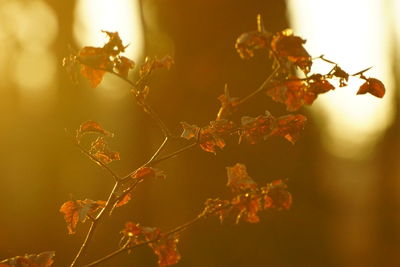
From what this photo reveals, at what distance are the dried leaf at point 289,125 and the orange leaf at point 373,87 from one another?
0.19 metres

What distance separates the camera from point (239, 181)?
182cm

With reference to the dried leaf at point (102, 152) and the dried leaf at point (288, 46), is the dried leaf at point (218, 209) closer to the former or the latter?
the dried leaf at point (102, 152)

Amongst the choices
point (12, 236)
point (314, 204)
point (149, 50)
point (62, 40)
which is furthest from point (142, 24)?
point (62, 40)

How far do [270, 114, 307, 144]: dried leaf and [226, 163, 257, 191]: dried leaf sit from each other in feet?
0.50

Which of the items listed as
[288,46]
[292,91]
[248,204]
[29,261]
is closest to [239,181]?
Answer: [248,204]

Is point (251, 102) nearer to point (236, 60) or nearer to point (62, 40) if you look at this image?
point (236, 60)

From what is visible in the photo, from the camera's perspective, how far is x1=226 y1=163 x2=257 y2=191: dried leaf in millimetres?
1801

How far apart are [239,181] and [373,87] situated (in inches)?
18.1

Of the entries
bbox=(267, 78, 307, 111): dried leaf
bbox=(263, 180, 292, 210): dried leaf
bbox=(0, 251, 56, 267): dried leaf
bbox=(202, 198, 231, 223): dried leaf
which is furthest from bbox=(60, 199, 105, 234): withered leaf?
bbox=(267, 78, 307, 111): dried leaf

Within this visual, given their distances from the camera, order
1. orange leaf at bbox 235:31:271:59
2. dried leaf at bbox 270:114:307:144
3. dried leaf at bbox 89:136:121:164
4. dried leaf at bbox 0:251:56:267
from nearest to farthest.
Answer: orange leaf at bbox 235:31:271:59 < dried leaf at bbox 0:251:56:267 < dried leaf at bbox 270:114:307:144 < dried leaf at bbox 89:136:121:164

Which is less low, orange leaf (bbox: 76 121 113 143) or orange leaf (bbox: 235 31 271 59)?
orange leaf (bbox: 235 31 271 59)

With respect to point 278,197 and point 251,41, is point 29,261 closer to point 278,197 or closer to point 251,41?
point 278,197

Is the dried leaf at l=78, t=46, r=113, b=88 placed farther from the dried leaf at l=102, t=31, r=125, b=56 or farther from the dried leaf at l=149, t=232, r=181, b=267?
the dried leaf at l=149, t=232, r=181, b=267

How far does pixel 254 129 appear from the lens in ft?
5.91
